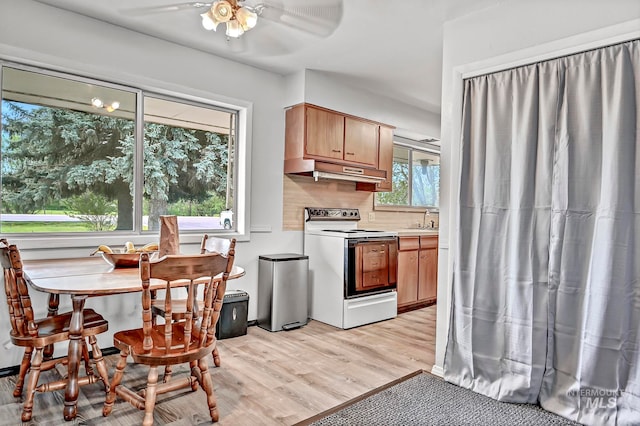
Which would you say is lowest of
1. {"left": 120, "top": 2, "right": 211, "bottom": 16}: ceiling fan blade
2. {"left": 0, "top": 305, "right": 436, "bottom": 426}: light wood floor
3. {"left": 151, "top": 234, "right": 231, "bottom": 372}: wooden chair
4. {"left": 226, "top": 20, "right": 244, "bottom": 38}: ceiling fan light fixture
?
{"left": 0, "top": 305, "right": 436, "bottom": 426}: light wood floor

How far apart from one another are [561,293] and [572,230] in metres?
0.35

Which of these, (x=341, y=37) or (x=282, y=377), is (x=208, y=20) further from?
(x=282, y=377)

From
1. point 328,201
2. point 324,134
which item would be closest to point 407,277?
point 328,201

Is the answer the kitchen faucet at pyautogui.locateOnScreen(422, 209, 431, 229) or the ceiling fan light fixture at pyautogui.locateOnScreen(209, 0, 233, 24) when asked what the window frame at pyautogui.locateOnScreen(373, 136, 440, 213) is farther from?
the ceiling fan light fixture at pyautogui.locateOnScreen(209, 0, 233, 24)

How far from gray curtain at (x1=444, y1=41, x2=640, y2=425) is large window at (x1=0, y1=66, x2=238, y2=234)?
2.33 m

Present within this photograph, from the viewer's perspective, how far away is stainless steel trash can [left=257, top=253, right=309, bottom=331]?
3.80 m

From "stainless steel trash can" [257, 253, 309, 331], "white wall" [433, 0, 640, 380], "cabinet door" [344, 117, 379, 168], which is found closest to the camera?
"white wall" [433, 0, 640, 380]

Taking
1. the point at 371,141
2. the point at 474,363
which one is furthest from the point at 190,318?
the point at 371,141

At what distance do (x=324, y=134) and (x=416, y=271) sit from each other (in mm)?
1914

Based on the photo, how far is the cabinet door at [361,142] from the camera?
4457 mm

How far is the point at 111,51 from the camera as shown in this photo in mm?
3145

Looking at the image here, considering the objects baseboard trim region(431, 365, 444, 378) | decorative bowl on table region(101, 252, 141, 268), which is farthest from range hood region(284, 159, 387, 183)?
baseboard trim region(431, 365, 444, 378)

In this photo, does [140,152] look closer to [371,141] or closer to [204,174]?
[204,174]

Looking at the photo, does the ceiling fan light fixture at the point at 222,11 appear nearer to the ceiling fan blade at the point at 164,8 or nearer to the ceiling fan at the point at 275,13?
the ceiling fan at the point at 275,13
